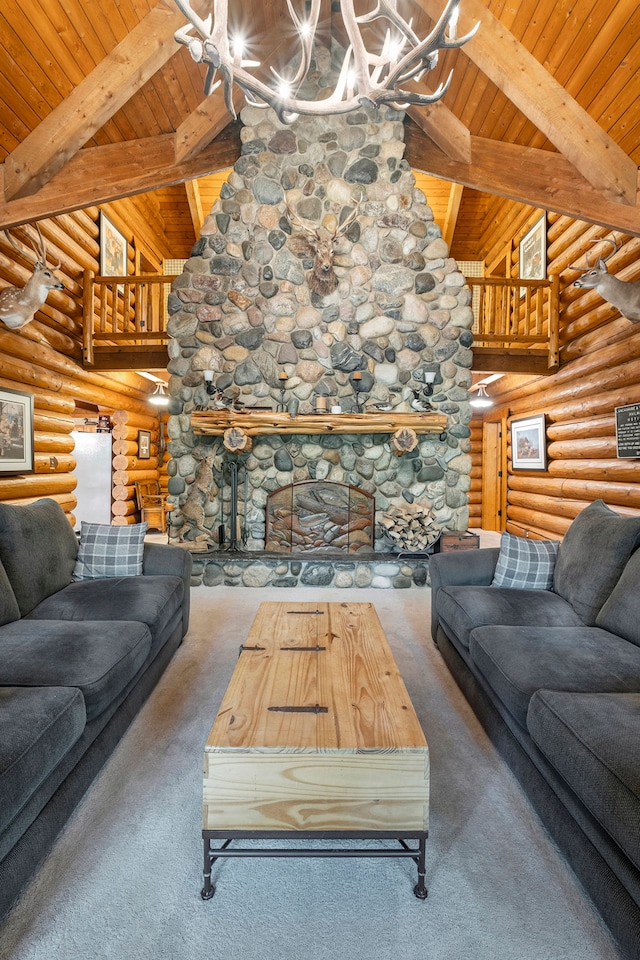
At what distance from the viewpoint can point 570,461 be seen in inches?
210

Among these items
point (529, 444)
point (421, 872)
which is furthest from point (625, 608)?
point (529, 444)

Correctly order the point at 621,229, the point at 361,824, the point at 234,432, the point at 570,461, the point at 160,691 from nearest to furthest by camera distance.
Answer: the point at 361,824 → the point at 160,691 → the point at 621,229 → the point at 234,432 → the point at 570,461

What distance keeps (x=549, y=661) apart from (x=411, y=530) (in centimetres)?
282

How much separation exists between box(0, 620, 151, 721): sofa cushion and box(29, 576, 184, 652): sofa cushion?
110mm

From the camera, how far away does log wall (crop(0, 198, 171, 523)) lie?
4.25 meters

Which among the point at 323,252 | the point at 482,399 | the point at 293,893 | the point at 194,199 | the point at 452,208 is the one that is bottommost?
the point at 293,893

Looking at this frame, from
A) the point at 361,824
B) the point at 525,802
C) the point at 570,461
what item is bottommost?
the point at 525,802

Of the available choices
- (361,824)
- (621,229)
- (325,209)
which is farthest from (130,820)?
(325,209)

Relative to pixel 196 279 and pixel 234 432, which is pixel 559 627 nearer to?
pixel 234 432

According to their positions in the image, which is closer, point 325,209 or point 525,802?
point 525,802

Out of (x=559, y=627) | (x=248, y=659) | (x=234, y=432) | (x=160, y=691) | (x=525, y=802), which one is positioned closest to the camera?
(x=525, y=802)

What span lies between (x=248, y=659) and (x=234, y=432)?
117 inches

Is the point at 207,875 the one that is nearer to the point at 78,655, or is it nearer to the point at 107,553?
the point at 78,655

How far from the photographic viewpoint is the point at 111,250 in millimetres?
6195
